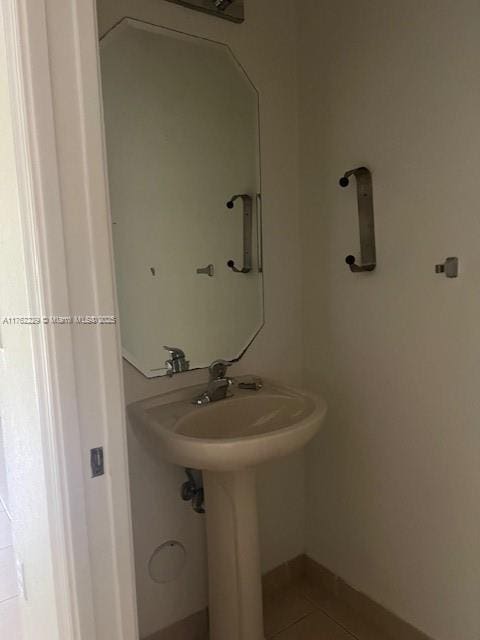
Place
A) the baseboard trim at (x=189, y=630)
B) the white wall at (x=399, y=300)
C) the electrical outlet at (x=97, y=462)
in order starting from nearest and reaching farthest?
the electrical outlet at (x=97, y=462) < the white wall at (x=399, y=300) < the baseboard trim at (x=189, y=630)

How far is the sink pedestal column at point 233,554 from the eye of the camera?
144cm

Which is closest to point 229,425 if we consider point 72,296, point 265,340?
point 265,340

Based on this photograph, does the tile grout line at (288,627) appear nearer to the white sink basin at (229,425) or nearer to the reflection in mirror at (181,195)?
the white sink basin at (229,425)

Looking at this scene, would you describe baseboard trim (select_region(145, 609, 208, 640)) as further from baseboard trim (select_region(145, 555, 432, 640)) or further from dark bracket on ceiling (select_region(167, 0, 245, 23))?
dark bracket on ceiling (select_region(167, 0, 245, 23))

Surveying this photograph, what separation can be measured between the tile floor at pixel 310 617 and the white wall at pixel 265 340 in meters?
0.13

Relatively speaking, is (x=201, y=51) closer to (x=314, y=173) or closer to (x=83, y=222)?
(x=314, y=173)

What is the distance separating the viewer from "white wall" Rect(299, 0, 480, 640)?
1.30 m

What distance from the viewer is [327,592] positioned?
1857 mm

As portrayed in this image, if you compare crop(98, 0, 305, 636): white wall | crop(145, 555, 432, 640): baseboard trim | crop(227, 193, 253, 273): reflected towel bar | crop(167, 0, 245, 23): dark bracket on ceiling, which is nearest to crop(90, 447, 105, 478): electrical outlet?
crop(98, 0, 305, 636): white wall

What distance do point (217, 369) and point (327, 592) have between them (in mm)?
1020

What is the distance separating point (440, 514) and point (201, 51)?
163 cm

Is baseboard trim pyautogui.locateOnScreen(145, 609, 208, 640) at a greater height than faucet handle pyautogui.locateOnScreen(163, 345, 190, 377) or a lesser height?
lesser

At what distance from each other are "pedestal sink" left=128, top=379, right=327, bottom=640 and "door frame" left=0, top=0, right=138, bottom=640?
1.43ft

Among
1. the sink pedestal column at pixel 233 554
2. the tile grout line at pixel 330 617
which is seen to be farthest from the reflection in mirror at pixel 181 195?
the tile grout line at pixel 330 617
